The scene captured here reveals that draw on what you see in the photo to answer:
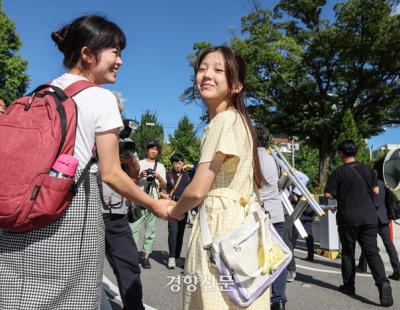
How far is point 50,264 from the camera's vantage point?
62.3 inches

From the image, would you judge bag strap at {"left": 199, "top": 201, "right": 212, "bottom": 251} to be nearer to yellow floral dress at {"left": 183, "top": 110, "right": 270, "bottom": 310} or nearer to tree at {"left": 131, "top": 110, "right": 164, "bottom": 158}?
yellow floral dress at {"left": 183, "top": 110, "right": 270, "bottom": 310}

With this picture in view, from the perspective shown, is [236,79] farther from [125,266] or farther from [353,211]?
[353,211]

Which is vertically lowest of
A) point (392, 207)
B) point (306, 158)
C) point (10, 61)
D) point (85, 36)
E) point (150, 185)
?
point (392, 207)

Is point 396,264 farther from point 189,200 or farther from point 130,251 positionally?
point 189,200

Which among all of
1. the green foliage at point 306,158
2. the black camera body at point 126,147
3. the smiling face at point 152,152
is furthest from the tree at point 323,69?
the black camera body at point 126,147

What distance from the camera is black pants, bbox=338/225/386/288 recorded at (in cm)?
476

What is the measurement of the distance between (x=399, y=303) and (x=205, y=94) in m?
4.06

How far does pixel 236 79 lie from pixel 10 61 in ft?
106

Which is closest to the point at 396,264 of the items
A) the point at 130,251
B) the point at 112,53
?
the point at 130,251

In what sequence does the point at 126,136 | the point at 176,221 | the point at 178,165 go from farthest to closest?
the point at 178,165 → the point at 176,221 → the point at 126,136

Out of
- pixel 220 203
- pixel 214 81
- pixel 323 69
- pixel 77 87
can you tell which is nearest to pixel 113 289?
pixel 220 203

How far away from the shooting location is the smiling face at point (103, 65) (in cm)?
182

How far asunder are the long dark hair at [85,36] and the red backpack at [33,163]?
14.2 inches

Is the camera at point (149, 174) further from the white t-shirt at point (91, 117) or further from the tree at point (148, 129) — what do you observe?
the tree at point (148, 129)
